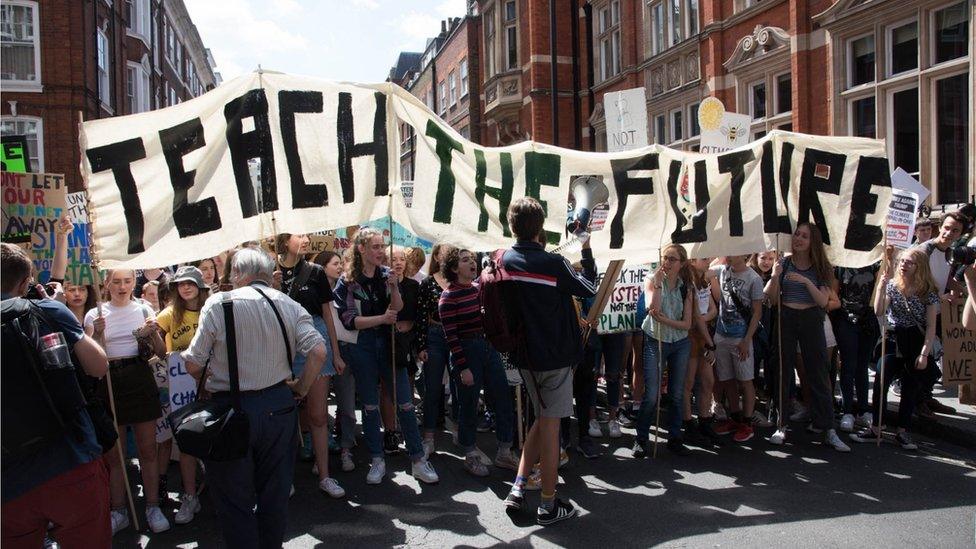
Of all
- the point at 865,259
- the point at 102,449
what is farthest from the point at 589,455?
the point at 102,449

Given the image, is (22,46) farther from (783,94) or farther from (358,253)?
(358,253)

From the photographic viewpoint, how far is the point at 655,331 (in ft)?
20.2

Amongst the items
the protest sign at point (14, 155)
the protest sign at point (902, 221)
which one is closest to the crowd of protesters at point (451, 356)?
the protest sign at point (902, 221)

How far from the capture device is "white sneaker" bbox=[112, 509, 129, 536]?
4.65 metres

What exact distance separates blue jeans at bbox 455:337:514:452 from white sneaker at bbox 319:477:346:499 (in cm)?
107

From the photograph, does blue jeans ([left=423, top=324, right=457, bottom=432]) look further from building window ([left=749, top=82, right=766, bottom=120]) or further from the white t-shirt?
building window ([left=749, top=82, right=766, bottom=120])

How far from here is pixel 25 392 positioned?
2879 mm

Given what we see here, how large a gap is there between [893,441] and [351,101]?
5.20 m

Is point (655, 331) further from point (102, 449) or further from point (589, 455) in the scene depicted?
point (102, 449)

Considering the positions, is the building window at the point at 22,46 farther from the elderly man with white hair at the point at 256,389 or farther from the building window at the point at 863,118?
the elderly man with white hair at the point at 256,389

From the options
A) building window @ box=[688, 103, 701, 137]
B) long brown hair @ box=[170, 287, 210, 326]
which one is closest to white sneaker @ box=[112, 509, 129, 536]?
long brown hair @ box=[170, 287, 210, 326]

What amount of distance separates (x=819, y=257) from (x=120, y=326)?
5277 mm

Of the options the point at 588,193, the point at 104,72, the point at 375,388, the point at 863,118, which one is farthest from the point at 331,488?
the point at 104,72

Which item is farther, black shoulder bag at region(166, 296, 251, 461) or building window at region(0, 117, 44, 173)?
building window at region(0, 117, 44, 173)
